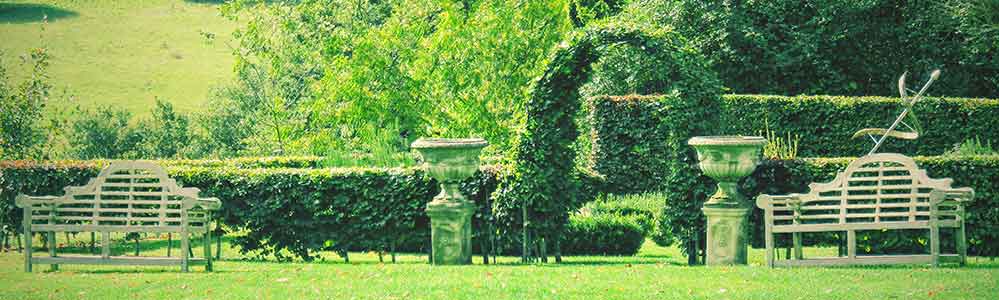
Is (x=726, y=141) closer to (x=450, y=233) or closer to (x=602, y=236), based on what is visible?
(x=450, y=233)

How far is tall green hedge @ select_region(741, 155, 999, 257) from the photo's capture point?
452 inches

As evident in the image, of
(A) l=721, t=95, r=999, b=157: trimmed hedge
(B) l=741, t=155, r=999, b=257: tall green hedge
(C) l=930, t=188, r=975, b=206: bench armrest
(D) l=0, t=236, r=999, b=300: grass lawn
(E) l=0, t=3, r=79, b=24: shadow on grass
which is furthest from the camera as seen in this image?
(E) l=0, t=3, r=79, b=24: shadow on grass

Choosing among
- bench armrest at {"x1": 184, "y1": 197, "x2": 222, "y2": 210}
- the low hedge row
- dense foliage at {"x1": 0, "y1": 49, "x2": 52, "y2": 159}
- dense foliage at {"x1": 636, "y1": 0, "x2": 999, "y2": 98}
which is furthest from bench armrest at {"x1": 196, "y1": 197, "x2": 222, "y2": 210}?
dense foliage at {"x1": 636, "y1": 0, "x2": 999, "y2": 98}

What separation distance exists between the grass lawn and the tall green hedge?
1069 millimetres

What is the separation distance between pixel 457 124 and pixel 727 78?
890 cm

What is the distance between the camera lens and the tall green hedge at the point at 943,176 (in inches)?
452

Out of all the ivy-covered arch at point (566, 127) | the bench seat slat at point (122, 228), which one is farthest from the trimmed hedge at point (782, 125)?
the bench seat slat at point (122, 228)

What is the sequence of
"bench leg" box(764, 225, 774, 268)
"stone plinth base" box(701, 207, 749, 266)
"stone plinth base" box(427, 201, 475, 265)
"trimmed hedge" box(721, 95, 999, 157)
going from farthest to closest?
"trimmed hedge" box(721, 95, 999, 157)
"stone plinth base" box(427, 201, 475, 265)
"stone plinth base" box(701, 207, 749, 266)
"bench leg" box(764, 225, 774, 268)

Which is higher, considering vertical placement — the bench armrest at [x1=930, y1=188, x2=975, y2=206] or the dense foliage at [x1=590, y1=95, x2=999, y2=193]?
the dense foliage at [x1=590, y1=95, x2=999, y2=193]

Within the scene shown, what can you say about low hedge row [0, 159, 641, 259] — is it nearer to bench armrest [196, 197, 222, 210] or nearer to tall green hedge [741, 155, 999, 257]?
bench armrest [196, 197, 222, 210]

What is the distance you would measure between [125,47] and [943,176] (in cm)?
4419

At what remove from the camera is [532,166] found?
37.3 ft

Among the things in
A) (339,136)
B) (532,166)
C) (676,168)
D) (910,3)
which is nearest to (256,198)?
(532,166)

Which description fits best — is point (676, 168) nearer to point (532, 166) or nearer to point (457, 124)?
point (532, 166)
